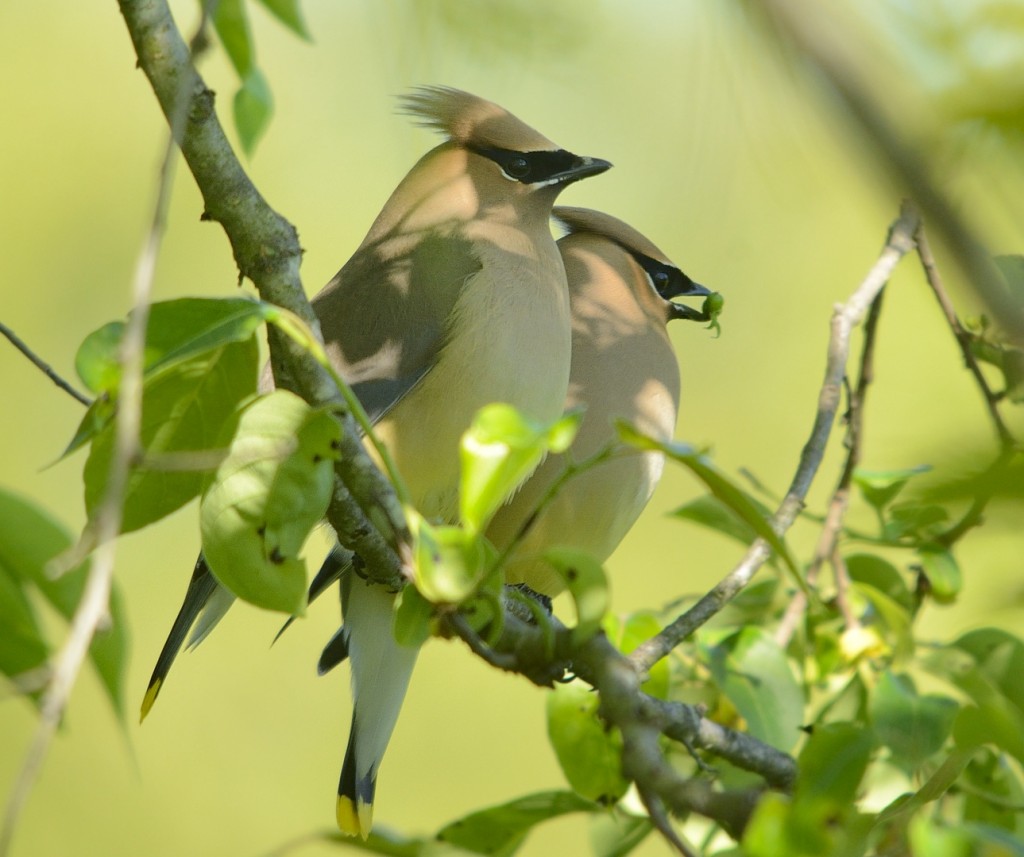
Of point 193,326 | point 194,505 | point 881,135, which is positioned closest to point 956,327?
point 193,326

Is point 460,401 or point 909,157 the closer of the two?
point 909,157

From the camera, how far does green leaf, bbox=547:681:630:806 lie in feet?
6.46

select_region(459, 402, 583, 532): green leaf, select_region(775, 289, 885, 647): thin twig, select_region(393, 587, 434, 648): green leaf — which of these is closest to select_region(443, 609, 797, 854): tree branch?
select_region(393, 587, 434, 648): green leaf

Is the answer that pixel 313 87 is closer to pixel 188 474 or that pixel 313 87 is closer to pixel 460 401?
pixel 460 401

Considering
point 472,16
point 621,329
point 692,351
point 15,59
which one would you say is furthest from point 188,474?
point 15,59

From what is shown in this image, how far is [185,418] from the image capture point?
139cm

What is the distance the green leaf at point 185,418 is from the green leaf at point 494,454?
253mm

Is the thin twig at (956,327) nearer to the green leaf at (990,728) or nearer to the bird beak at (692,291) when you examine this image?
the green leaf at (990,728)

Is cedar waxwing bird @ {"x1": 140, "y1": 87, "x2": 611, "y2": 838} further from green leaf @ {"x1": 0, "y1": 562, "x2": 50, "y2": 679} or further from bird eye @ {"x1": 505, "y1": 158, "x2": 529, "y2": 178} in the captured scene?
green leaf @ {"x1": 0, "y1": 562, "x2": 50, "y2": 679}

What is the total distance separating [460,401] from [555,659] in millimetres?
1049

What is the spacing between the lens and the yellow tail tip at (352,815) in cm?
293

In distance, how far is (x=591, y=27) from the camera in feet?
4.33

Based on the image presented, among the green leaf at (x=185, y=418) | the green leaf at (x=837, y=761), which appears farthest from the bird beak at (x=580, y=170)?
the green leaf at (x=185, y=418)

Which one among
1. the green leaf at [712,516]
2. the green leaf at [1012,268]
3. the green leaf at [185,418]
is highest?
the green leaf at [1012,268]
